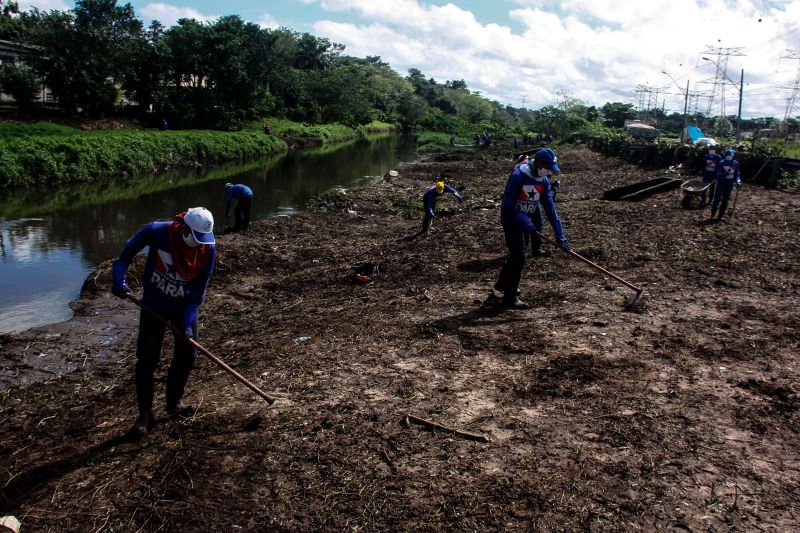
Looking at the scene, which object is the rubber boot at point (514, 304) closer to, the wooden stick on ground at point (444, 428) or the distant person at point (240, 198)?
the wooden stick on ground at point (444, 428)

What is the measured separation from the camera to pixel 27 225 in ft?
58.6

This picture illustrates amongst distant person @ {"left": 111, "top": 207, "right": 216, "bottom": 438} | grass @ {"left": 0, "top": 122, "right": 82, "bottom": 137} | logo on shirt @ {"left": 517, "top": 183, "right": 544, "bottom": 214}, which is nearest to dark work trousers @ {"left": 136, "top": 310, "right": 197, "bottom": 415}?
distant person @ {"left": 111, "top": 207, "right": 216, "bottom": 438}

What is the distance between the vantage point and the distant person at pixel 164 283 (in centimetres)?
496

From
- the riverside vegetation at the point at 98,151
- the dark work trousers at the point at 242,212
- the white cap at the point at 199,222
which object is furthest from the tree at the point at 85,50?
the white cap at the point at 199,222

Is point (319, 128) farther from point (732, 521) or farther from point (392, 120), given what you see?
point (732, 521)

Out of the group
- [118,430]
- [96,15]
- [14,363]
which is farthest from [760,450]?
[96,15]

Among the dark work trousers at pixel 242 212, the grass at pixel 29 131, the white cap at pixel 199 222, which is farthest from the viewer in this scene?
the grass at pixel 29 131

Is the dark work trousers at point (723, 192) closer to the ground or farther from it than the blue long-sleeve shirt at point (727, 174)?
closer to the ground

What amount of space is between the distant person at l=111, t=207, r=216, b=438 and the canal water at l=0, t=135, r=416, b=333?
19.1 feet

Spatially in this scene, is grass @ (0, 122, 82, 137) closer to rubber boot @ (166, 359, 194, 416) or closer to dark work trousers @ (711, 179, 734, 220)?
rubber boot @ (166, 359, 194, 416)

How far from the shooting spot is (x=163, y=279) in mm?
5047

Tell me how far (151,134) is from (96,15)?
9509 millimetres

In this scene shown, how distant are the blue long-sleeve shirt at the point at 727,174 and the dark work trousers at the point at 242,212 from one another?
1122 centimetres

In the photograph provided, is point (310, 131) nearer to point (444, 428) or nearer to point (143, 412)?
point (143, 412)
